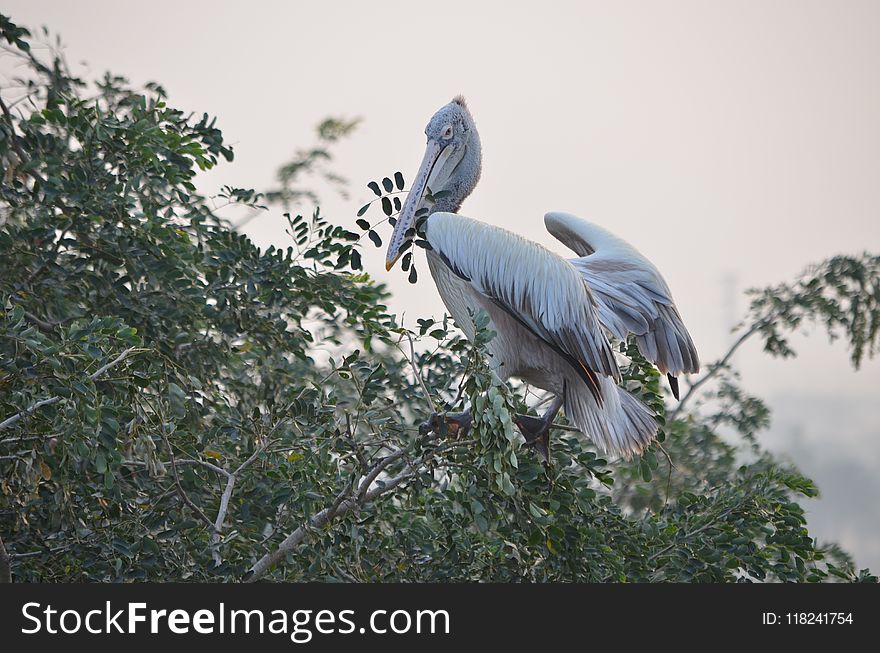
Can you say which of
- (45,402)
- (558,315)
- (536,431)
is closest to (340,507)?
(536,431)

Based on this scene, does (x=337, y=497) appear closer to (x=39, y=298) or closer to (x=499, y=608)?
(x=499, y=608)

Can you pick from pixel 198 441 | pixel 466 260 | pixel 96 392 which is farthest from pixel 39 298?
pixel 466 260

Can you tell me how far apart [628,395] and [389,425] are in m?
1.22

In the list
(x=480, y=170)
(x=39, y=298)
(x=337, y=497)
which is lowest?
(x=337, y=497)

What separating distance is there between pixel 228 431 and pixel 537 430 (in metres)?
1.12

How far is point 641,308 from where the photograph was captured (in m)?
4.57

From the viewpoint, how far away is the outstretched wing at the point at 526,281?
4234 millimetres

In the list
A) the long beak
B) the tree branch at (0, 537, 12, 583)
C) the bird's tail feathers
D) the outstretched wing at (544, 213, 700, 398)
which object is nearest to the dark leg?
the bird's tail feathers

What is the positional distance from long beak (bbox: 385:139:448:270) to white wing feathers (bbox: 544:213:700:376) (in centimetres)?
75

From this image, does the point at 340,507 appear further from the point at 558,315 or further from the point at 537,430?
the point at 558,315

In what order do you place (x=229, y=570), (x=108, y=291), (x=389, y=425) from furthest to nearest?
(x=108, y=291)
(x=389, y=425)
(x=229, y=570)

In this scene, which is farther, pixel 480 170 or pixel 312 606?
pixel 480 170

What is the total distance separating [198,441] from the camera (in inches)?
152

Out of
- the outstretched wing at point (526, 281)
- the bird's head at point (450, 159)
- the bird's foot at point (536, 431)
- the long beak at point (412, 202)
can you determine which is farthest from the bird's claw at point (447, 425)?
the bird's head at point (450, 159)
